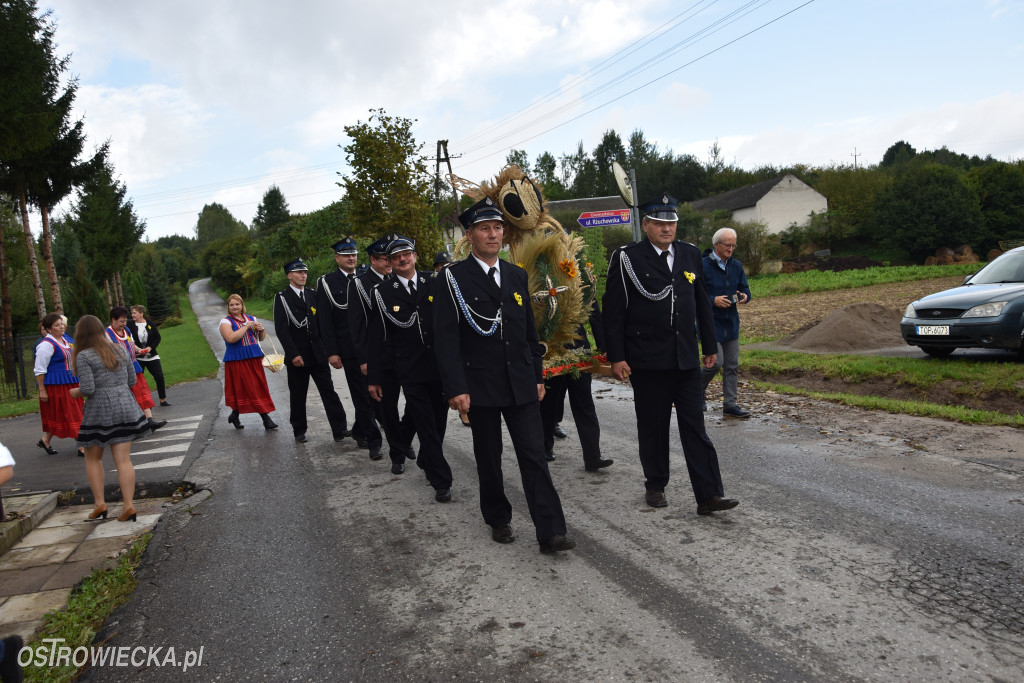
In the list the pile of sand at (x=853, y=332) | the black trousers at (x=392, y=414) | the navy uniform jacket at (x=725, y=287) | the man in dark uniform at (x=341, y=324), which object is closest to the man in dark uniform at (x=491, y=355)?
the black trousers at (x=392, y=414)

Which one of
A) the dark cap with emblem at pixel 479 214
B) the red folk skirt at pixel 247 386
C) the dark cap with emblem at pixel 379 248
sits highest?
the dark cap with emblem at pixel 379 248

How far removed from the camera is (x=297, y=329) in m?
8.86

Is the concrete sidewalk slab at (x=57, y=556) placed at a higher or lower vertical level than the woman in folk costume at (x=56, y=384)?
lower

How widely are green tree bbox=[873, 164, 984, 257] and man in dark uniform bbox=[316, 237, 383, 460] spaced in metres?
45.8

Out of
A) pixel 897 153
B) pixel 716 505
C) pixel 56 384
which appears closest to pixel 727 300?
pixel 716 505

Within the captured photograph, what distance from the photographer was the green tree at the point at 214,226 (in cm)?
13450

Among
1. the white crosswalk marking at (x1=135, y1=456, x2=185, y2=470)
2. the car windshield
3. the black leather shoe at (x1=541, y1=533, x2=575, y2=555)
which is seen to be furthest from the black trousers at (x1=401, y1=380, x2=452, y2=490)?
the car windshield

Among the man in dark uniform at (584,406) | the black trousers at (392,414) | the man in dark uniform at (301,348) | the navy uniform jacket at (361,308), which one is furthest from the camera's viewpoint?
the man in dark uniform at (301,348)

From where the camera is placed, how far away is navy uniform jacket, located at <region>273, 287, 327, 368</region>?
8.79 meters

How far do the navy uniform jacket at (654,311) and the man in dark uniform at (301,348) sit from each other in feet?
14.8

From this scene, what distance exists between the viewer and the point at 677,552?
4367 mm

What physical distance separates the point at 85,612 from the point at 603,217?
1144 centimetres

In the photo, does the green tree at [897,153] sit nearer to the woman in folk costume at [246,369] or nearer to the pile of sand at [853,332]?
the pile of sand at [853,332]

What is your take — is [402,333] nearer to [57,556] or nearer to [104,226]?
[57,556]
